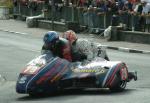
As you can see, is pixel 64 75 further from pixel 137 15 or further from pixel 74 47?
pixel 137 15

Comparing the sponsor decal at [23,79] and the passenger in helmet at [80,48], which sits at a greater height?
the passenger in helmet at [80,48]

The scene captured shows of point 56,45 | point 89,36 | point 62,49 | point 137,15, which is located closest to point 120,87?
point 62,49

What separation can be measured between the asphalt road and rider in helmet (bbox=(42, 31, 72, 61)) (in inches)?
32.9

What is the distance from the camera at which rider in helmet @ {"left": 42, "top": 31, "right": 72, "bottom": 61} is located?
13.5 m

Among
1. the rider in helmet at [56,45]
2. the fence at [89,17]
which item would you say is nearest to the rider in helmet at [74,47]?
the rider in helmet at [56,45]

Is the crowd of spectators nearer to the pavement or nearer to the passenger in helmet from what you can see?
the pavement

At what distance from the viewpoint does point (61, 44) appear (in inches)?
538

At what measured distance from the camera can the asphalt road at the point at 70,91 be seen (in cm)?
1244

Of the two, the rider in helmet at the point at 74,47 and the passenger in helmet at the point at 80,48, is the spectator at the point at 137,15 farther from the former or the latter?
the rider in helmet at the point at 74,47

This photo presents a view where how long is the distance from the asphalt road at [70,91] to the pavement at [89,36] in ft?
3.43

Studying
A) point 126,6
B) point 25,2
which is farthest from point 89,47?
point 25,2

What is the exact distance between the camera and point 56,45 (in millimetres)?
13602

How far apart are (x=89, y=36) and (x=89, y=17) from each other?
3.98 feet

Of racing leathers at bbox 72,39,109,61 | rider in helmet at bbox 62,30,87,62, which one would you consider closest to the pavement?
racing leathers at bbox 72,39,109,61
